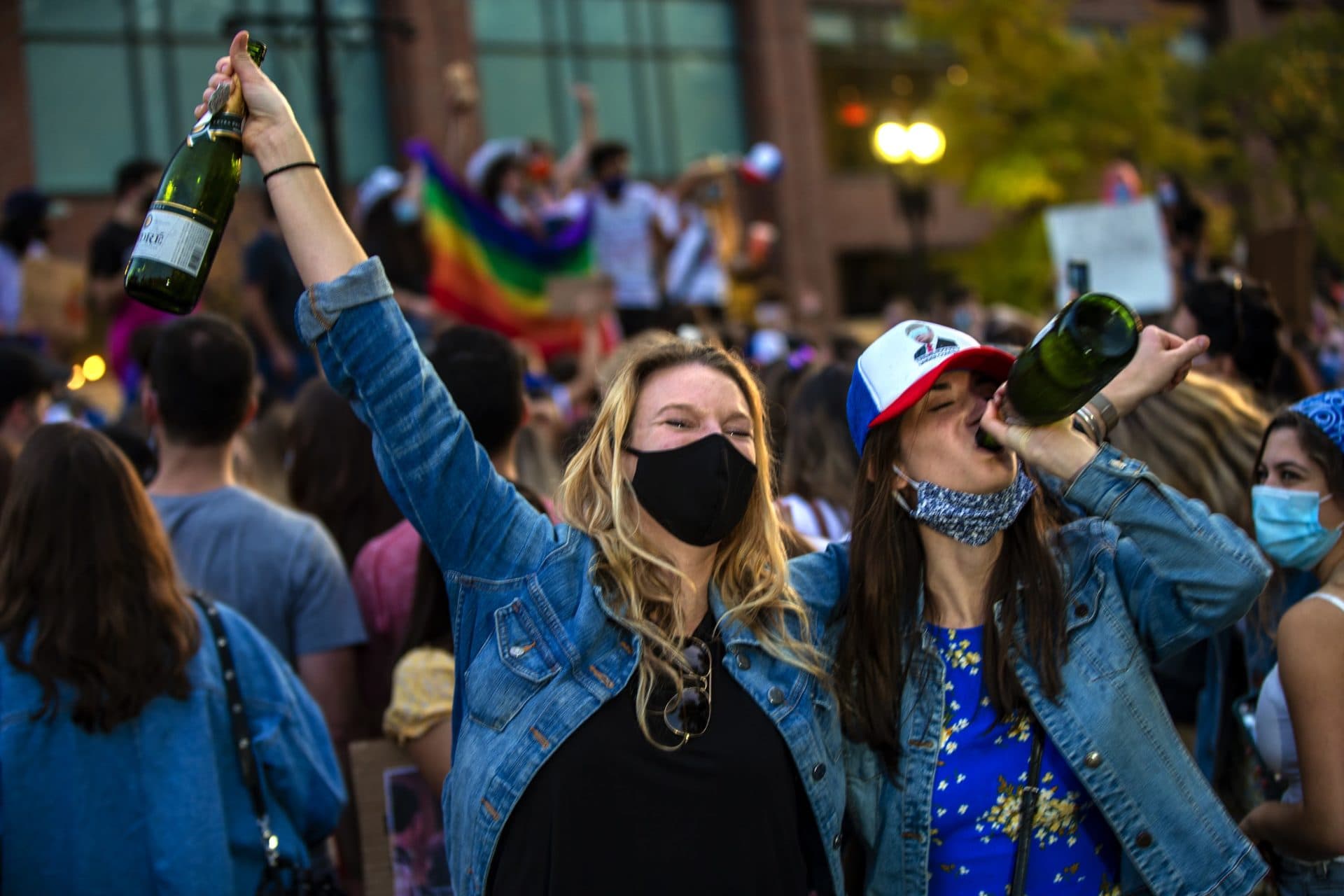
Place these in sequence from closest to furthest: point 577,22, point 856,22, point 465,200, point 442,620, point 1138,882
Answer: point 1138,882, point 442,620, point 465,200, point 577,22, point 856,22

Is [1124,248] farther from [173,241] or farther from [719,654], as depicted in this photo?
[173,241]

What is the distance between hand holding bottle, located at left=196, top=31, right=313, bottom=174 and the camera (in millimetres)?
2557

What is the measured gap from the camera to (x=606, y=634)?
2656 millimetres

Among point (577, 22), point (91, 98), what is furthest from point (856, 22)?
point (91, 98)

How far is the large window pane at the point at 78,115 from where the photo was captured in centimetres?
2231

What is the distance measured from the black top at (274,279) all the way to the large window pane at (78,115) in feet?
52.9

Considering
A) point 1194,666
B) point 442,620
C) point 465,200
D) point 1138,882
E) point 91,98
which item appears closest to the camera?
point 1138,882

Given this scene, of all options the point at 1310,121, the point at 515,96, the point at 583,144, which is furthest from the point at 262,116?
A: the point at 515,96

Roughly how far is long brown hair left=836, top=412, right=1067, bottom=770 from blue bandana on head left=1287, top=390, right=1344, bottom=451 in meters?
0.79

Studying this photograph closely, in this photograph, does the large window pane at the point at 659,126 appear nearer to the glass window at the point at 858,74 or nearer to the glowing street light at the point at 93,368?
the glass window at the point at 858,74

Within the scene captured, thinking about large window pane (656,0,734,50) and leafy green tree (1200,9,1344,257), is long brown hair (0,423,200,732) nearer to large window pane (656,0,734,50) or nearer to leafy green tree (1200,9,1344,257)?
leafy green tree (1200,9,1344,257)

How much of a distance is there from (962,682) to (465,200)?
374 inches

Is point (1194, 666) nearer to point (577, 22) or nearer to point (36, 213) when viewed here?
point (36, 213)

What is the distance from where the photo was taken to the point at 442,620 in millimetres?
3609
